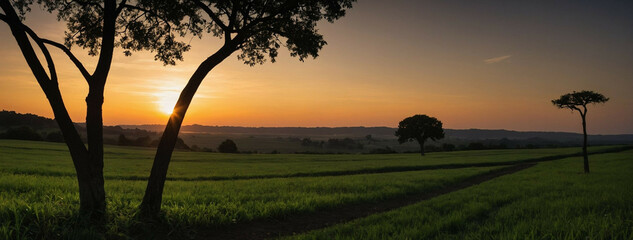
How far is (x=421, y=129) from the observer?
75438 mm

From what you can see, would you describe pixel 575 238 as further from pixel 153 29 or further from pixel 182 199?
pixel 153 29

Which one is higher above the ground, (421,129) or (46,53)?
(46,53)

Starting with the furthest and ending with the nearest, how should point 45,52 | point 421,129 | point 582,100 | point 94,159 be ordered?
point 421,129, point 582,100, point 94,159, point 45,52

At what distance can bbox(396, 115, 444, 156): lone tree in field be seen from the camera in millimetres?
75062

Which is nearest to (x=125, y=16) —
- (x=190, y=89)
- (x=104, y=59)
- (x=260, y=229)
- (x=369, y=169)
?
(x=104, y=59)

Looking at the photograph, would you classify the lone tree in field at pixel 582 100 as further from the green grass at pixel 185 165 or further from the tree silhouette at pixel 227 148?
the tree silhouette at pixel 227 148

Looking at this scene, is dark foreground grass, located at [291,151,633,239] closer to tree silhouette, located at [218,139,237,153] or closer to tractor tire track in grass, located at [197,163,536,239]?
tractor tire track in grass, located at [197,163,536,239]

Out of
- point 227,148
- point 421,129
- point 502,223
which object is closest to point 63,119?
point 502,223

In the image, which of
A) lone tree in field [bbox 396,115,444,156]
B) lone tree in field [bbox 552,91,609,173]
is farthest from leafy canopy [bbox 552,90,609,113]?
lone tree in field [bbox 396,115,444,156]

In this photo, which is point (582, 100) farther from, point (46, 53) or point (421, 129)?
point (421, 129)

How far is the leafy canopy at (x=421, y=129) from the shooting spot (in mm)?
75062

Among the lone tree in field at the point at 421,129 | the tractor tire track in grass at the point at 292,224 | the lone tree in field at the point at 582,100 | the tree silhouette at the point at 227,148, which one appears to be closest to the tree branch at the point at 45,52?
the tractor tire track in grass at the point at 292,224

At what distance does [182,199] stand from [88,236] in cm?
551

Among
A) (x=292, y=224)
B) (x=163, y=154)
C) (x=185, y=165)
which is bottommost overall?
(x=185, y=165)
